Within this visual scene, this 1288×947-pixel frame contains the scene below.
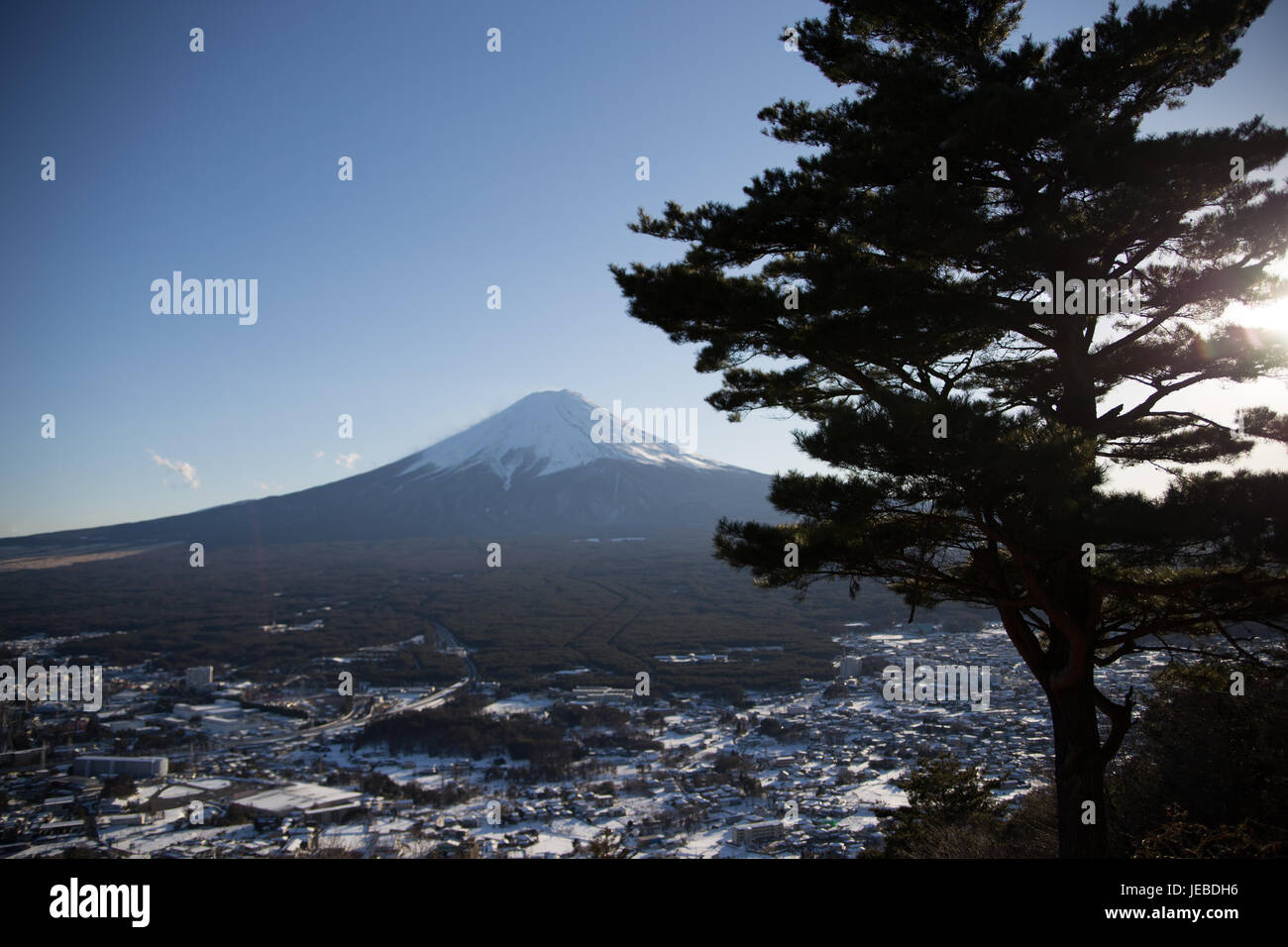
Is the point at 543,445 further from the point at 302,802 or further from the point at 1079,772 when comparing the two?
the point at 1079,772

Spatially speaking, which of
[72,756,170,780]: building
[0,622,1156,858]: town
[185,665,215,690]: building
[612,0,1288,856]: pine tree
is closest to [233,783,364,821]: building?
[0,622,1156,858]: town

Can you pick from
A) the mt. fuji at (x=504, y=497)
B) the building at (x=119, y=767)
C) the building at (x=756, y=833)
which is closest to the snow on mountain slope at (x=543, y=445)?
the mt. fuji at (x=504, y=497)

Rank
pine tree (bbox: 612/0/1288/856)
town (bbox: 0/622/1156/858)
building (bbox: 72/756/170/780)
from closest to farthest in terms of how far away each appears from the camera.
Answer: pine tree (bbox: 612/0/1288/856) < town (bbox: 0/622/1156/858) < building (bbox: 72/756/170/780)

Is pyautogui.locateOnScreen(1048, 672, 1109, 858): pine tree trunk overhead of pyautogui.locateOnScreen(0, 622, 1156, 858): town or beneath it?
overhead

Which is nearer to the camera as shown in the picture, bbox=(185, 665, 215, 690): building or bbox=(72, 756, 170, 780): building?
bbox=(72, 756, 170, 780): building

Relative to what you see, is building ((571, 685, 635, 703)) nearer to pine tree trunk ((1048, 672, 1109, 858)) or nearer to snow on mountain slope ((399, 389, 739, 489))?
pine tree trunk ((1048, 672, 1109, 858))

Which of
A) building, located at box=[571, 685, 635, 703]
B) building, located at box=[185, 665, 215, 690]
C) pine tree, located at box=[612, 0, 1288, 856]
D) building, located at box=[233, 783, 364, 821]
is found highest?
pine tree, located at box=[612, 0, 1288, 856]
